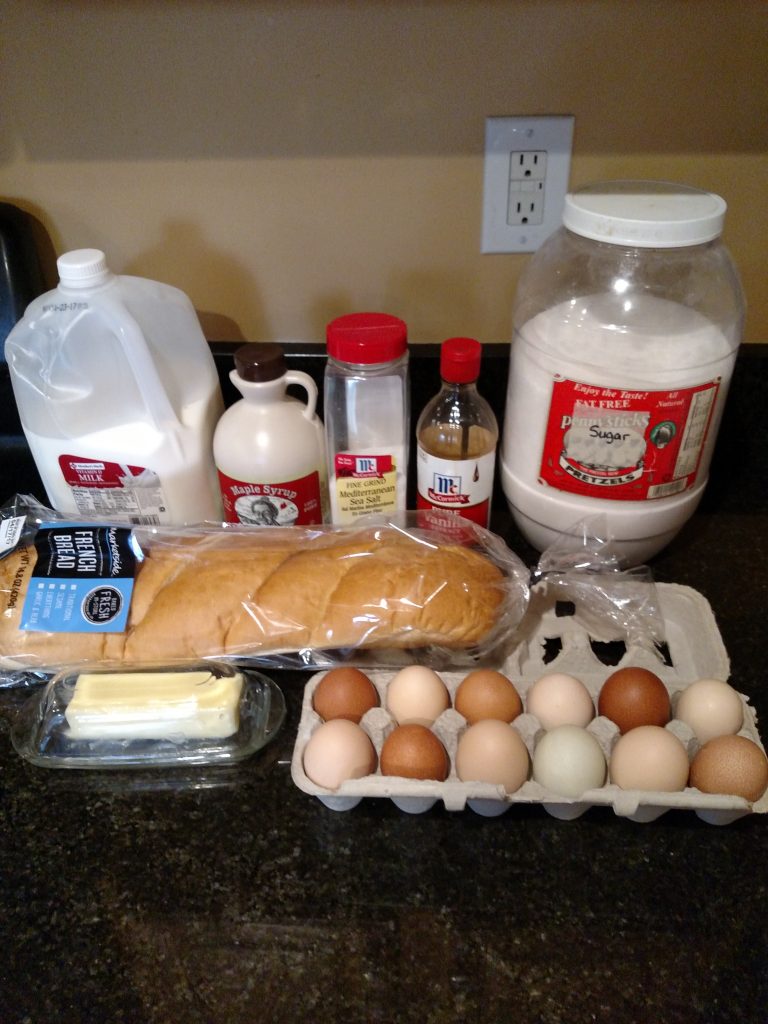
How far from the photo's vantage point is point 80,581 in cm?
75

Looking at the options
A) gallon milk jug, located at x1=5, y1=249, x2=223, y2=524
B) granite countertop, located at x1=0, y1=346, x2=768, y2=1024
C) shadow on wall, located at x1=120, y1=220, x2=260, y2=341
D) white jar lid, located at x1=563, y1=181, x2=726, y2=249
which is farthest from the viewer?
shadow on wall, located at x1=120, y1=220, x2=260, y2=341

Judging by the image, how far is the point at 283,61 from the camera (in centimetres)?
78

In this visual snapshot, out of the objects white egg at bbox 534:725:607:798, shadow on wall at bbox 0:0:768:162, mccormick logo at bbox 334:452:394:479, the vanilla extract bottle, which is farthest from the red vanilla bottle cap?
white egg at bbox 534:725:607:798

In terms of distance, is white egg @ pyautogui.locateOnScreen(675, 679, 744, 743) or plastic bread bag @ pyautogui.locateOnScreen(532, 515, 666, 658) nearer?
white egg @ pyautogui.locateOnScreen(675, 679, 744, 743)

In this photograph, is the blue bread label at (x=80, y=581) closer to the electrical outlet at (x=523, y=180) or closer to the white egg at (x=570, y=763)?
the white egg at (x=570, y=763)

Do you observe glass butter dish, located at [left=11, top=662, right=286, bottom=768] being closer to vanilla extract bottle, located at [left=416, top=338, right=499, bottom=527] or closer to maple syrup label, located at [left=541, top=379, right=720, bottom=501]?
vanilla extract bottle, located at [left=416, top=338, right=499, bottom=527]

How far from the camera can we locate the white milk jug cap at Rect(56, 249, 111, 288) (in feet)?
2.41

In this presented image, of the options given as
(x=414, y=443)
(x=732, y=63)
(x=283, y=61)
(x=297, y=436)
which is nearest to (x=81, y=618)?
(x=297, y=436)

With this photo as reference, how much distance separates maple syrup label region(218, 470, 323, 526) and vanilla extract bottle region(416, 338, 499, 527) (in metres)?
0.12

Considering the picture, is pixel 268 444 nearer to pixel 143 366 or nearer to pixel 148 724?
pixel 143 366

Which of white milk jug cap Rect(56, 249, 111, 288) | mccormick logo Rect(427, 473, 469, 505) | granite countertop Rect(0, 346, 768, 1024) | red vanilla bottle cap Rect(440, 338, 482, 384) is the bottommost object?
granite countertop Rect(0, 346, 768, 1024)

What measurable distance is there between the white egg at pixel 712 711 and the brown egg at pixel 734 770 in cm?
3

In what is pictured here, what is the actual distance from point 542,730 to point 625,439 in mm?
285

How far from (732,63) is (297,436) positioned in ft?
1.89
